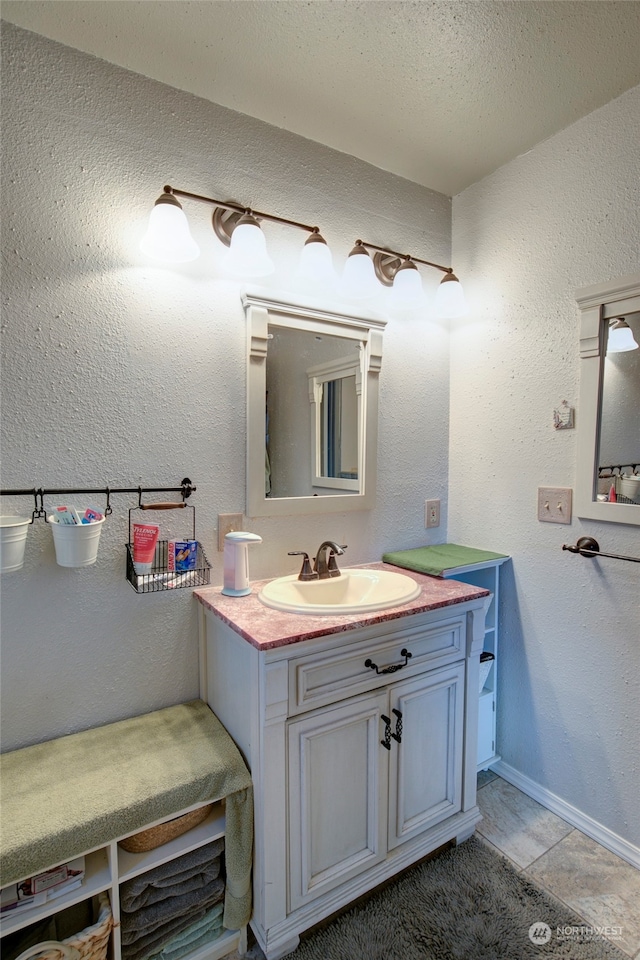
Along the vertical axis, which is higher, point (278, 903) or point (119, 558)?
point (119, 558)

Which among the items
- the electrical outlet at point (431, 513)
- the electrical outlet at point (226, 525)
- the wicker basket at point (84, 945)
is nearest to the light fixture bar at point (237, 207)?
the electrical outlet at point (226, 525)

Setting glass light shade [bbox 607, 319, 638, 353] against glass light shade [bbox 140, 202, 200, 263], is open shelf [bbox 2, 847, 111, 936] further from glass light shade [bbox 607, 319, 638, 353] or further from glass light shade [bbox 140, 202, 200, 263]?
glass light shade [bbox 607, 319, 638, 353]

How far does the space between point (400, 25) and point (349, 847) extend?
2223 mm

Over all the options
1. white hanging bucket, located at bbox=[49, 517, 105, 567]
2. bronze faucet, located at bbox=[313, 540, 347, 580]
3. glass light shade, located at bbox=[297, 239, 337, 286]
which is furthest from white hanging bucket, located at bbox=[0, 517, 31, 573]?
glass light shade, located at bbox=[297, 239, 337, 286]

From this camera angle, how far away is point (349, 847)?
130 centimetres

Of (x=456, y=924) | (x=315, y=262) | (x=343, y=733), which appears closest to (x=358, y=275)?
(x=315, y=262)

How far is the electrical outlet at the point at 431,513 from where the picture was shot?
79.3 inches

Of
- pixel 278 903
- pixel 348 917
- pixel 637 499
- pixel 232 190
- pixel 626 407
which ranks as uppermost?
pixel 232 190

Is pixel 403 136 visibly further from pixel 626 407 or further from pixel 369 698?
pixel 369 698

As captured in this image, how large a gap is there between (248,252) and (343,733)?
140 cm

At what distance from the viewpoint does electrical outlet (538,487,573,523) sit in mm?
1642

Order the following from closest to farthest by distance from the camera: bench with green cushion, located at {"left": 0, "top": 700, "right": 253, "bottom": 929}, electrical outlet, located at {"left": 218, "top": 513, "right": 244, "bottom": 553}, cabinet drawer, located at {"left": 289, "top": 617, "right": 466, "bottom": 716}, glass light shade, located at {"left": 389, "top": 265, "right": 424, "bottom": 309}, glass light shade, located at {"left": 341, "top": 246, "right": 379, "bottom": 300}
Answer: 1. bench with green cushion, located at {"left": 0, "top": 700, "right": 253, "bottom": 929}
2. cabinet drawer, located at {"left": 289, "top": 617, "right": 466, "bottom": 716}
3. electrical outlet, located at {"left": 218, "top": 513, "right": 244, "bottom": 553}
4. glass light shade, located at {"left": 341, "top": 246, "right": 379, "bottom": 300}
5. glass light shade, located at {"left": 389, "top": 265, "right": 424, "bottom": 309}

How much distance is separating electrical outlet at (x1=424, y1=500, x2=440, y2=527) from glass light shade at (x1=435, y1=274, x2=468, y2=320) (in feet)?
2.54

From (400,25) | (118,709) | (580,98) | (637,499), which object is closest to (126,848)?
(118,709)
